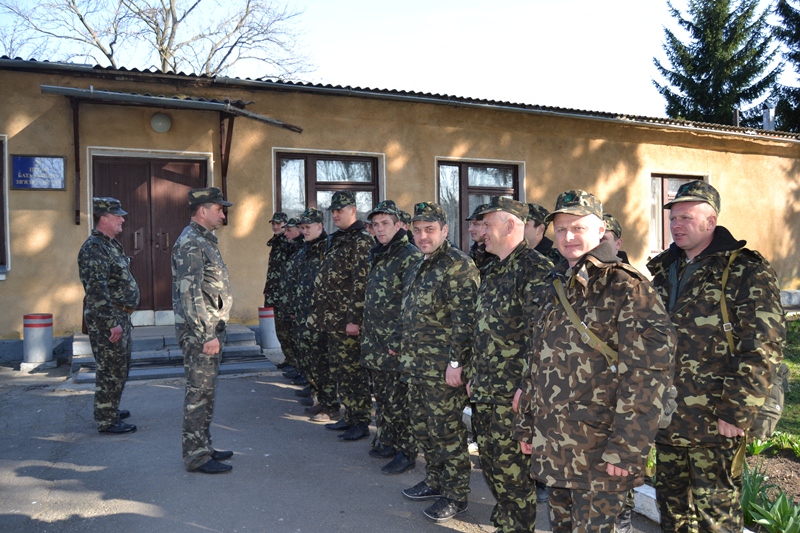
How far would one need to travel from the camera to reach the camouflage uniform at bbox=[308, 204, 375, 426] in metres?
6.00

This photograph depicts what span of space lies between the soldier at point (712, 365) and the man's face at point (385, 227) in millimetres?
2555

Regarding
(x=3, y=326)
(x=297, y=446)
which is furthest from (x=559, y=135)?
(x=3, y=326)

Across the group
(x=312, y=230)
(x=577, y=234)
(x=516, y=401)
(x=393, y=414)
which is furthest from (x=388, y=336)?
(x=577, y=234)

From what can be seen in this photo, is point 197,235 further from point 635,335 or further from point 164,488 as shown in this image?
point 635,335

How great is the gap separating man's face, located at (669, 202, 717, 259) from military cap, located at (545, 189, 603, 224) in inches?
27.1

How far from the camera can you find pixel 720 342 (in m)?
3.15

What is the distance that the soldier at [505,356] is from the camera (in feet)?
11.5

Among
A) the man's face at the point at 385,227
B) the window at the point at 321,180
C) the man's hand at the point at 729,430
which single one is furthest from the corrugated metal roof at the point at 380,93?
the man's hand at the point at 729,430

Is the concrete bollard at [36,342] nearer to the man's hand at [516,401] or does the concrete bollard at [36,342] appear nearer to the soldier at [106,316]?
the soldier at [106,316]

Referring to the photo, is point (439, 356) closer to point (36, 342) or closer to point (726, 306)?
point (726, 306)

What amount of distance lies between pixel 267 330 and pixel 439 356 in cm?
607

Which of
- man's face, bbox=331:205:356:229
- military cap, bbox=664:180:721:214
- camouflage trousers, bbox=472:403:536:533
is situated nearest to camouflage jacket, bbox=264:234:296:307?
man's face, bbox=331:205:356:229

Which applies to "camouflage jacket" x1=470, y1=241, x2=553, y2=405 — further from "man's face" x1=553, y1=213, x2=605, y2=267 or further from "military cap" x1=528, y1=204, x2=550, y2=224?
"military cap" x1=528, y1=204, x2=550, y2=224

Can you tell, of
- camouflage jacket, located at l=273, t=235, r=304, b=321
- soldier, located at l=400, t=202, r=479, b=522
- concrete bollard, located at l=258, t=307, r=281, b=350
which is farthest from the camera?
concrete bollard, located at l=258, t=307, r=281, b=350
